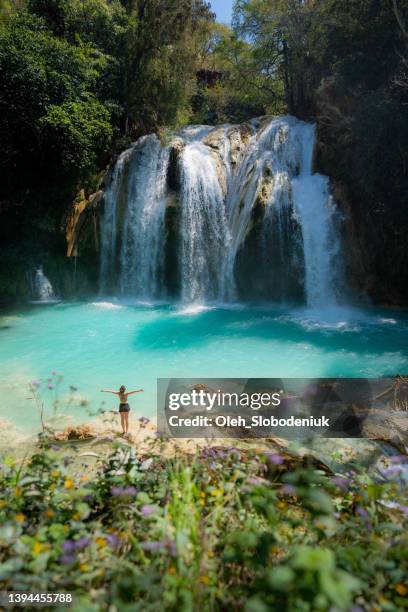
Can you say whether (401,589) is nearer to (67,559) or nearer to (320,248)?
(67,559)

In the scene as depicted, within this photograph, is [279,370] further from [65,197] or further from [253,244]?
[65,197]

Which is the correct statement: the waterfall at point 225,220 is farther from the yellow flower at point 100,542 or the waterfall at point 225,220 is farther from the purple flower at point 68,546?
the purple flower at point 68,546

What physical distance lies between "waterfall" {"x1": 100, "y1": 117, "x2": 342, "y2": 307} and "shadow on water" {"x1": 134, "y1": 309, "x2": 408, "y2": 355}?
1919 mm

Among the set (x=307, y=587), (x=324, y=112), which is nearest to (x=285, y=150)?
(x=324, y=112)

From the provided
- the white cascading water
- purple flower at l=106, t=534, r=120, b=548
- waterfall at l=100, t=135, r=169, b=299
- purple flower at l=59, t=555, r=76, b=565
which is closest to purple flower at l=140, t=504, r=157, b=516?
purple flower at l=106, t=534, r=120, b=548

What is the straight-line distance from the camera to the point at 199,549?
1.75m

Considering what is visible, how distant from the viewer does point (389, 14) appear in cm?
1166

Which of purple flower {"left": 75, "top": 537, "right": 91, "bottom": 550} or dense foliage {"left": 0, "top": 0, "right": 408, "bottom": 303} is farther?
dense foliage {"left": 0, "top": 0, "right": 408, "bottom": 303}

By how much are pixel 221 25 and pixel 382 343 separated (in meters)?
29.2

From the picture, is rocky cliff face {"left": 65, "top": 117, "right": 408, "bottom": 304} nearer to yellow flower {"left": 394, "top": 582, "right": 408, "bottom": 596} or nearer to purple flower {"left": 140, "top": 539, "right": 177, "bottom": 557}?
yellow flower {"left": 394, "top": 582, "right": 408, "bottom": 596}

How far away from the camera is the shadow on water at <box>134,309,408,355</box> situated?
912cm

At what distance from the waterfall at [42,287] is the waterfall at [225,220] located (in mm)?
1970

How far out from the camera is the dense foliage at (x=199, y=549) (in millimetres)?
1394

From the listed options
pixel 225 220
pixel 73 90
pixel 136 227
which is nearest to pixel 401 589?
pixel 225 220
